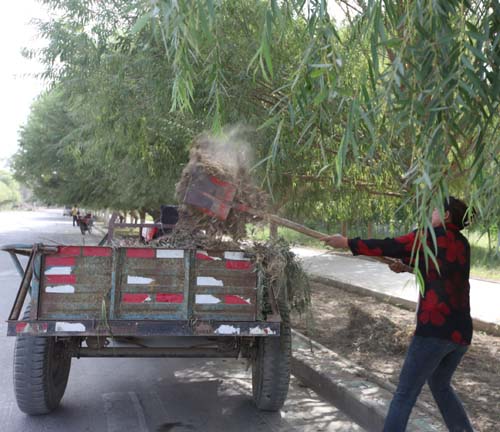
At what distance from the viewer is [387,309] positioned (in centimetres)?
945

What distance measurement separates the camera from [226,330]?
14.5 feet

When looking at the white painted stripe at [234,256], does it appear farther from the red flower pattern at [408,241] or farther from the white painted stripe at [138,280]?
the red flower pattern at [408,241]

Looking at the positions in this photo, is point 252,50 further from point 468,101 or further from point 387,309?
point 387,309

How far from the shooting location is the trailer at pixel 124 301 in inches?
168

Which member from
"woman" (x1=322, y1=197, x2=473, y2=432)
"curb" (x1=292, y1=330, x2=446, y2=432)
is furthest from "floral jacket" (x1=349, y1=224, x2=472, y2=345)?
"curb" (x1=292, y1=330, x2=446, y2=432)

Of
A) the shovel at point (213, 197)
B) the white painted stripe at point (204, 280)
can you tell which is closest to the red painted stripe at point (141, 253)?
the white painted stripe at point (204, 280)

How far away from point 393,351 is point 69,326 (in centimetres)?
388

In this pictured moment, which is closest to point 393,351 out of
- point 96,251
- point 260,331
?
point 260,331

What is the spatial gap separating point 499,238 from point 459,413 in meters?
1.25

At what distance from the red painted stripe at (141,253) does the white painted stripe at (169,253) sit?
1.8 inches

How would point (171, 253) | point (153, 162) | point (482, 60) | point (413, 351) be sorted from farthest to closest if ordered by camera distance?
point (153, 162), point (171, 253), point (413, 351), point (482, 60)

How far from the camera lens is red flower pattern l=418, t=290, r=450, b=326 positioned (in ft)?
11.2

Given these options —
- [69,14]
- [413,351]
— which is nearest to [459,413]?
[413,351]

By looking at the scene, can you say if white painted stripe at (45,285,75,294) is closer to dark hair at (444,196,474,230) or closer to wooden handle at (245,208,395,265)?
wooden handle at (245,208,395,265)
